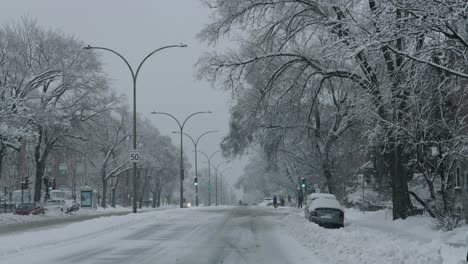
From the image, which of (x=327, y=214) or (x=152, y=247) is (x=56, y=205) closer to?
(x=327, y=214)

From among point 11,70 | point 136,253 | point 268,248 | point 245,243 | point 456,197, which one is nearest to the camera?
point 136,253

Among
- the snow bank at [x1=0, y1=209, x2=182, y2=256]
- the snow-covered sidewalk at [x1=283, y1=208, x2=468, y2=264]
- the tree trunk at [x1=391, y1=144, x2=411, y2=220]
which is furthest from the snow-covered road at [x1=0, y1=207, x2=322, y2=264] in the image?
the tree trunk at [x1=391, y1=144, x2=411, y2=220]

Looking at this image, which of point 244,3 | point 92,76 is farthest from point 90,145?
point 244,3

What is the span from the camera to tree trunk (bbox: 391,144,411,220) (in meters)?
24.3

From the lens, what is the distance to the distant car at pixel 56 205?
52.3 meters

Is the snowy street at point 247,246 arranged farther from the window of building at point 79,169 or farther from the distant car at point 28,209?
the window of building at point 79,169

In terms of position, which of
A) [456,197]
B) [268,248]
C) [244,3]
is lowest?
[268,248]

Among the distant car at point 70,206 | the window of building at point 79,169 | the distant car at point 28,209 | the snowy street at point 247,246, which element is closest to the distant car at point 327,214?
the snowy street at point 247,246

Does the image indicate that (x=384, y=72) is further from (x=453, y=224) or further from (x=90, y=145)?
(x=90, y=145)

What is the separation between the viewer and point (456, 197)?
23.1 m

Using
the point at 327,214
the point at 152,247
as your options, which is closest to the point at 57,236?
the point at 152,247

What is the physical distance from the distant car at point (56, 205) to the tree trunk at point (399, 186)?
3548 cm

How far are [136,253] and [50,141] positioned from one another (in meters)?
36.7

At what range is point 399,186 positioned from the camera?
24500 millimetres
